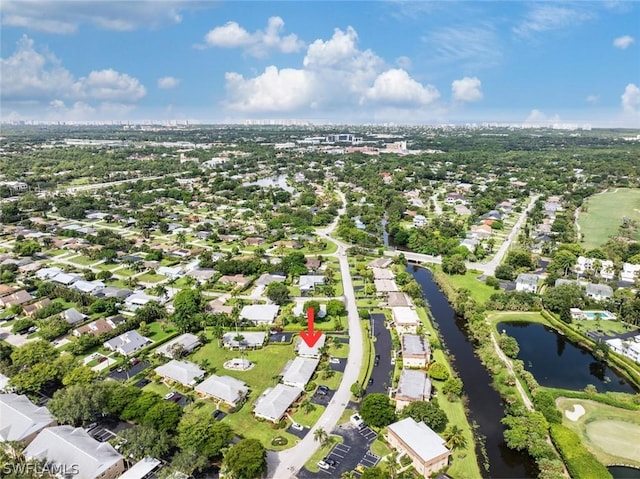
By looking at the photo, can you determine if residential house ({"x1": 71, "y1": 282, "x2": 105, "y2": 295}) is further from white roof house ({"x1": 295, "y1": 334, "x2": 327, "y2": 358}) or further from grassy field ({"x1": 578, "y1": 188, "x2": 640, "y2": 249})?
grassy field ({"x1": 578, "y1": 188, "x2": 640, "y2": 249})

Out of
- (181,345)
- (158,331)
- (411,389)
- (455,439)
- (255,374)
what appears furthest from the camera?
(158,331)

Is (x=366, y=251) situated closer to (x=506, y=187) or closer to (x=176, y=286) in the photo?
(x=176, y=286)

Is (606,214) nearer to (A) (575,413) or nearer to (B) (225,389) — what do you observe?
(A) (575,413)

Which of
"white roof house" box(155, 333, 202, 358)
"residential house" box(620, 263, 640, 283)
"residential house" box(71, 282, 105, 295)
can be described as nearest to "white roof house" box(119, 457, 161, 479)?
"white roof house" box(155, 333, 202, 358)

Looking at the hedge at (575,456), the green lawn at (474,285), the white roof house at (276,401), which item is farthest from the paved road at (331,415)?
the green lawn at (474,285)

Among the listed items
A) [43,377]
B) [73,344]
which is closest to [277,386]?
[43,377]

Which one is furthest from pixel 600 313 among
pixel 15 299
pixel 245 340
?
pixel 15 299
